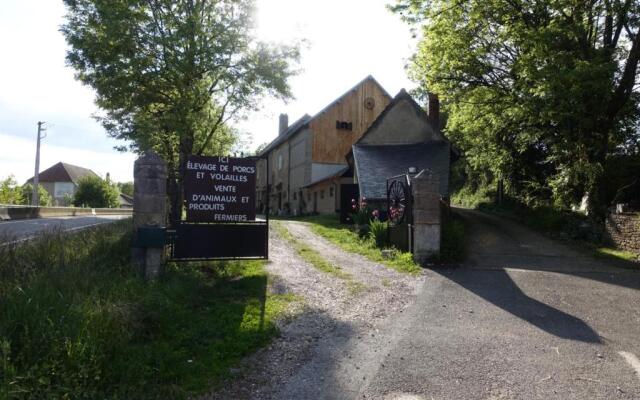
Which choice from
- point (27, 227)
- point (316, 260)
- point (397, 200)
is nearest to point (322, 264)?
point (316, 260)

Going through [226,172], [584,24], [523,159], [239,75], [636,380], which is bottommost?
[636,380]

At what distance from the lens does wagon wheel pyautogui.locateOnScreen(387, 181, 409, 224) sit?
12852mm

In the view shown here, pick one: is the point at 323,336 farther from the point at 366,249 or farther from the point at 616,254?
the point at 616,254

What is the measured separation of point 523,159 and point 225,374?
21023 millimetres

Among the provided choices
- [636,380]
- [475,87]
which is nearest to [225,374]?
[636,380]

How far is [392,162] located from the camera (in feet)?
69.3

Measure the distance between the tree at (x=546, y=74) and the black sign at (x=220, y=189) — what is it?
9.42 m

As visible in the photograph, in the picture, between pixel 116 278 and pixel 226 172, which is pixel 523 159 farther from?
pixel 116 278

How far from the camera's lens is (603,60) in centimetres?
1412

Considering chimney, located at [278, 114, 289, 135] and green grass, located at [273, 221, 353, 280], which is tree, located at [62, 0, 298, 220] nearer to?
green grass, located at [273, 221, 353, 280]

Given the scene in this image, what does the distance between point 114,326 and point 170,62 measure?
35.8 ft

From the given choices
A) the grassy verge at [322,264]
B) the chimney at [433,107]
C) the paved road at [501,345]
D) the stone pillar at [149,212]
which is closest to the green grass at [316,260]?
the grassy verge at [322,264]

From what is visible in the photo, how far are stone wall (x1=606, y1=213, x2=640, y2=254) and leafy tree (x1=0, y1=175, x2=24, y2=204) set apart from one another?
133 feet

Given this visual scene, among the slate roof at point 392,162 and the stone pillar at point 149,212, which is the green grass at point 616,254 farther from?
the stone pillar at point 149,212
